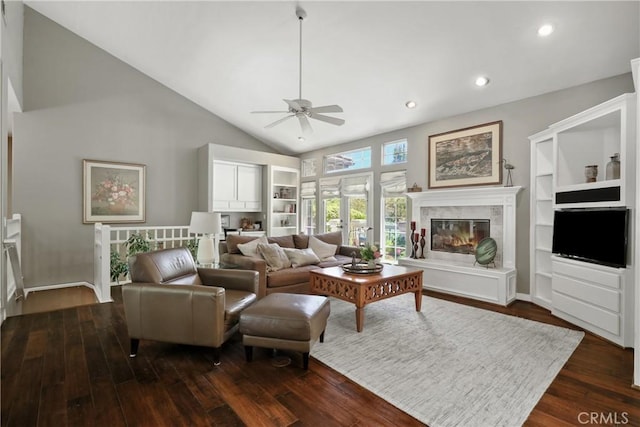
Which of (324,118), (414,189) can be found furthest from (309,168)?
(324,118)

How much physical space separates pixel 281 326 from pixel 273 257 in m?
1.88

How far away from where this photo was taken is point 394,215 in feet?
20.0

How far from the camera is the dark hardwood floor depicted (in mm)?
1931

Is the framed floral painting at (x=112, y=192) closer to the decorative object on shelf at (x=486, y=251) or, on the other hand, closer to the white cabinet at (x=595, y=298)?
the decorative object on shelf at (x=486, y=251)

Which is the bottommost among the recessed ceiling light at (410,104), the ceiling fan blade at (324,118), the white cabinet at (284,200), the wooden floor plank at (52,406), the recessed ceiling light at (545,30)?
the wooden floor plank at (52,406)

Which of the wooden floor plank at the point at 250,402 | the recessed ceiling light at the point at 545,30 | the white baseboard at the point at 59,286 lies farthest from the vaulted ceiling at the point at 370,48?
the white baseboard at the point at 59,286

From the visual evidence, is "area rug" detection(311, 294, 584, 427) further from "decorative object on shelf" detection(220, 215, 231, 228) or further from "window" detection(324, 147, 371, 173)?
"decorative object on shelf" detection(220, 215, 231, 228)

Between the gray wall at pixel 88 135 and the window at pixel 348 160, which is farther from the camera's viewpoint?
the window at pixel 348 160

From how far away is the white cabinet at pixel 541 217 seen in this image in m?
4.18

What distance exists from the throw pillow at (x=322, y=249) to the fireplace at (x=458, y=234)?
5.96 ft

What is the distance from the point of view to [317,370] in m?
2.51

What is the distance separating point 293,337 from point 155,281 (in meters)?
1.36

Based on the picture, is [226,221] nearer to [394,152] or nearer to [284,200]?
[284,200]

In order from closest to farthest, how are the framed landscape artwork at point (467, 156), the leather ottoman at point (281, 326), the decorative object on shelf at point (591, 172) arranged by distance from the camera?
the leather ottoman at point (281, 326) < the decorative object on shelf at point (591, 172) < the framed landscape artwork at point (467, 156)
